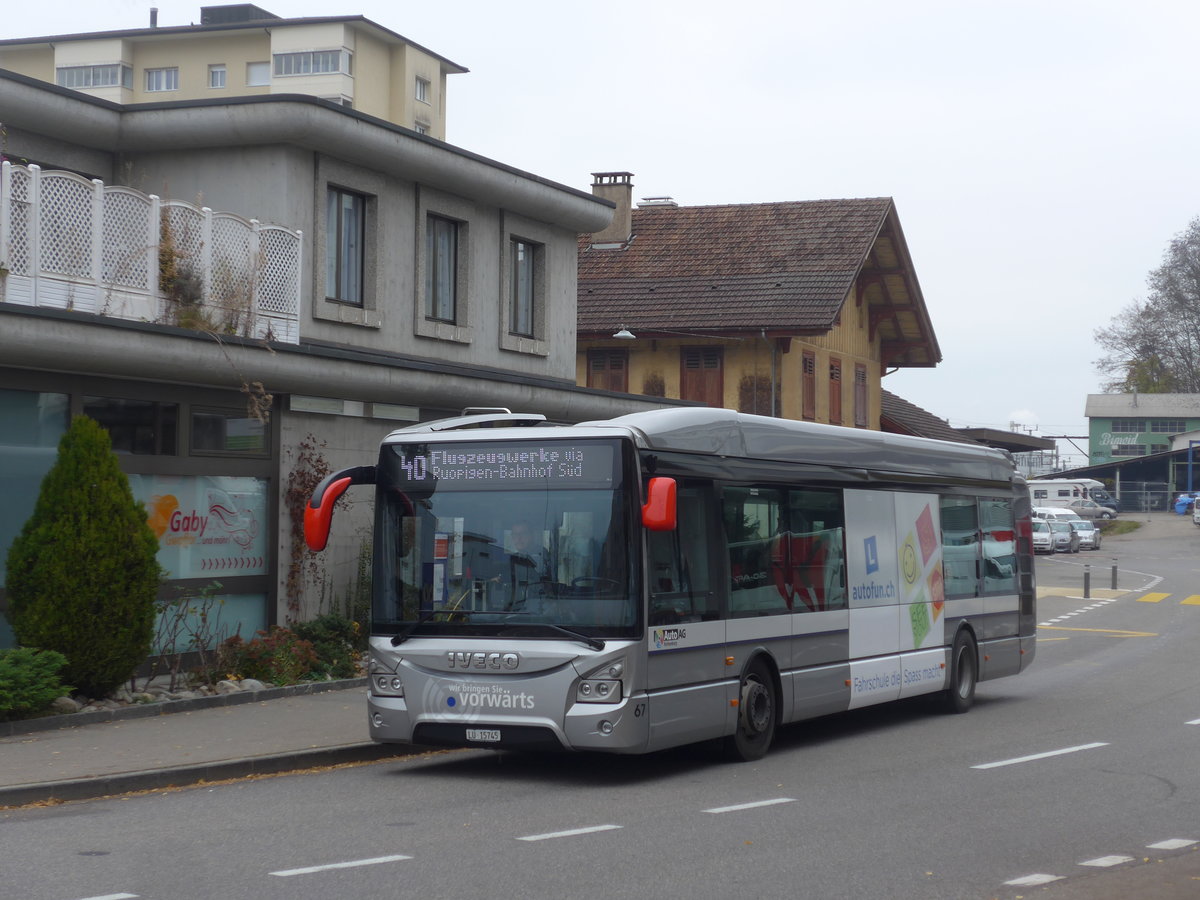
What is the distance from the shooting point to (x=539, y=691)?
11297 millimetres

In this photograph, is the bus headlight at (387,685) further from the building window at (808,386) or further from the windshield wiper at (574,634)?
the building window at (808,386)

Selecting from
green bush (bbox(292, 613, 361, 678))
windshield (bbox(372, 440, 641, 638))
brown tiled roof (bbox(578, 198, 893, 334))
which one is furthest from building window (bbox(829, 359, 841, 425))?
windshield (bbox(372, 440, 641, 638))

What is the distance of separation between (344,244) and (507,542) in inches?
390

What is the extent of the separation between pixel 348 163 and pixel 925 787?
12.2m

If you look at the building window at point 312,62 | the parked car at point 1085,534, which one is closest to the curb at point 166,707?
the parked car at point 1085,534

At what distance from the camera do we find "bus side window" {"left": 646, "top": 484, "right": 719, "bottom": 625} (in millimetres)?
11562

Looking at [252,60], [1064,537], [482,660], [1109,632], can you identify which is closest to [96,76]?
[252,60]

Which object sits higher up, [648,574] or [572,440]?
[572,440]

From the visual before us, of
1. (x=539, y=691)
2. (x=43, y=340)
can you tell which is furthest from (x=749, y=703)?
(x=43, y=340)

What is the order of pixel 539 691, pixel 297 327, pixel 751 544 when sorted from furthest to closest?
1. pixel 297 327
2. pixel 751 544
3. pixel 539 691

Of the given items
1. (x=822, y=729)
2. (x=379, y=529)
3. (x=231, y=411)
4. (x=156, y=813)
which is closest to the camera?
(x=156, y=813)

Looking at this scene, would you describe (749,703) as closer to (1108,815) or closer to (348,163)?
(1108,815)

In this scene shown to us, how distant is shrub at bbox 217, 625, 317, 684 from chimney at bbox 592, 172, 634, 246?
2907 cm

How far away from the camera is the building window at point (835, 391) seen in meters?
42.2
